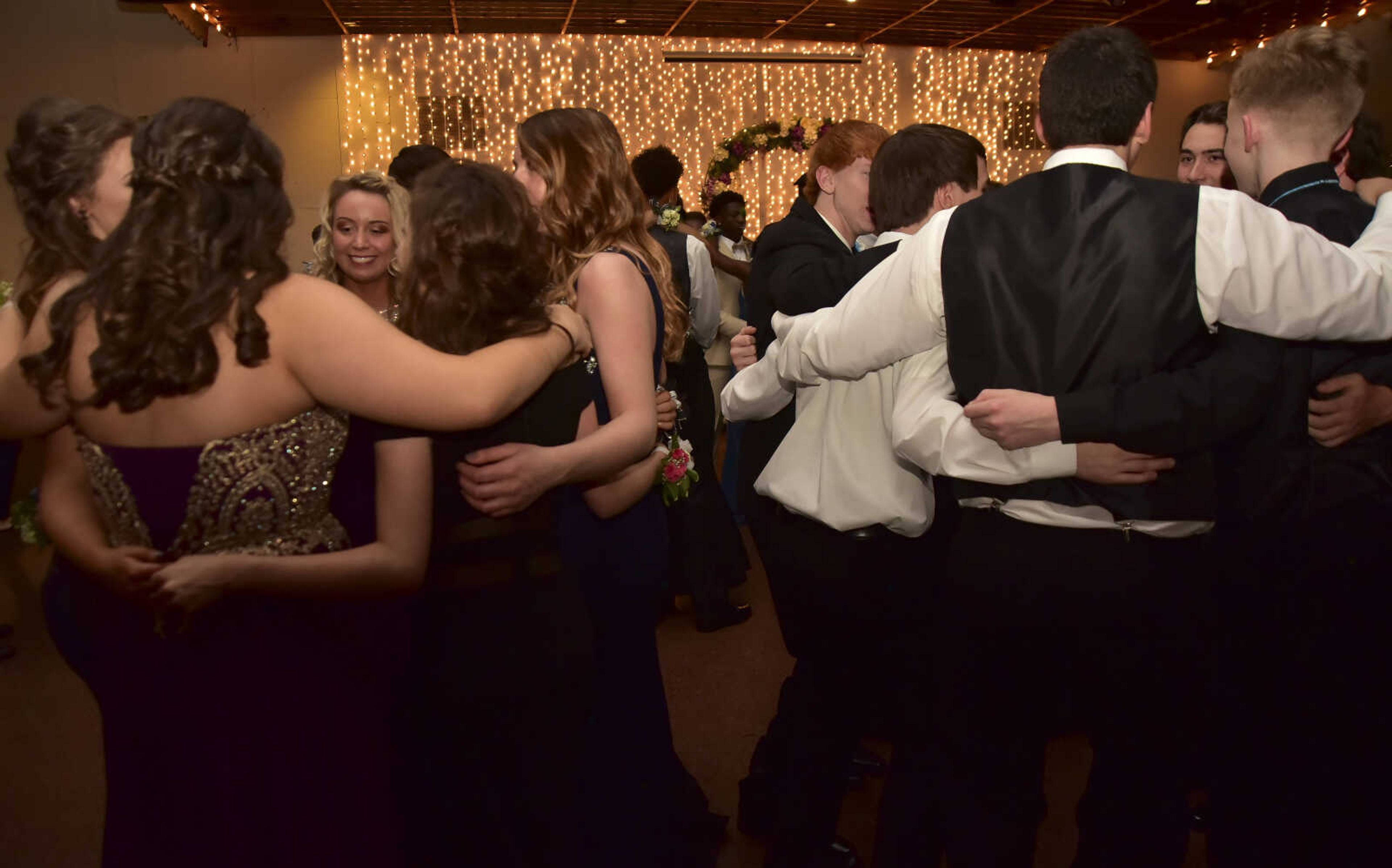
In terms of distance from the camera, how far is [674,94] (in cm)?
1013

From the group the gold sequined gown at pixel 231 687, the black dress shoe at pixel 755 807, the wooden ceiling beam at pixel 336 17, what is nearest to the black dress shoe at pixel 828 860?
the black dress shoe at pixel 755 807

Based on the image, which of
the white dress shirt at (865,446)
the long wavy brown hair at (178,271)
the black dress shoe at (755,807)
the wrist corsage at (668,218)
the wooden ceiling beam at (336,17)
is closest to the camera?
the long wavy brown hair at (178,271)

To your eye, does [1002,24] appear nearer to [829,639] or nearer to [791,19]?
[791,19]

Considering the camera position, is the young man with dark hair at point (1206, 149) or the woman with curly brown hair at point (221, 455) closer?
the woman with curly brown hair at point (221, 455)

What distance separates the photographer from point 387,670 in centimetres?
153

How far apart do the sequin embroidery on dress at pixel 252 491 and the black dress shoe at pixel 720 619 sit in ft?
9.34

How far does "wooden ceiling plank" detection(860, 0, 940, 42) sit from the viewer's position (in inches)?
345

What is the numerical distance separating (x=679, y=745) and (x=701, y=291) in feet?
5.45

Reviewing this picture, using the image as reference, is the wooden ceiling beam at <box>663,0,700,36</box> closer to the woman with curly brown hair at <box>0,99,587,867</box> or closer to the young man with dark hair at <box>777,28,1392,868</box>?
the young man with dark hair at <box>777,28,1392,868</box>

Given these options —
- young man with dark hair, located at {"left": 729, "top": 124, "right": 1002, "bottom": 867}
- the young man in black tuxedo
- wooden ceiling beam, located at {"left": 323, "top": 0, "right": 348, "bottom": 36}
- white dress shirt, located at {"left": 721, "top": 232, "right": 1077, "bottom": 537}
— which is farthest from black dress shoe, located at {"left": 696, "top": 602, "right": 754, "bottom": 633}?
wooden ceiling beam, located at {"left": 323, "top": 0, "right": 348, "bottom": 36}

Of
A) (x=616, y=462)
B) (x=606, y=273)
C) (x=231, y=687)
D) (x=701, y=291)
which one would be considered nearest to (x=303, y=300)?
(x=231, y=687)

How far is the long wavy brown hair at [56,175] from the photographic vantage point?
6.25ft

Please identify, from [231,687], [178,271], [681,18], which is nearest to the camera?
[178,271]

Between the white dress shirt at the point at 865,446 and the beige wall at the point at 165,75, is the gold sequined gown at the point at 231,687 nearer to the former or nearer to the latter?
the white dress shirt at the point at 865,446
